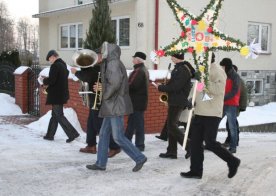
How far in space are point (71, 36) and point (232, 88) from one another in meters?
12.9

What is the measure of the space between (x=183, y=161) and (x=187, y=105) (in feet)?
3.21

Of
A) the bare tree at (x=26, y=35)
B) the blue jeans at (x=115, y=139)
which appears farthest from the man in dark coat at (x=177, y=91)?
the bare tree at (x=26, y=35)

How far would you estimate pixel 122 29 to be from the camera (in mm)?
16281

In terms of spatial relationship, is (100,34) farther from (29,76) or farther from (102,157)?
(102,157)

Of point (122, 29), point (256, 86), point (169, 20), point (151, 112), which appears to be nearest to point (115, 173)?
point (151, 112)

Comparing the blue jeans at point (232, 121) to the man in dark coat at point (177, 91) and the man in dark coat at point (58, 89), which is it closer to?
the man in dark coat at point (177, 91)

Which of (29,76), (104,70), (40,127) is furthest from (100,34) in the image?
(104,70)

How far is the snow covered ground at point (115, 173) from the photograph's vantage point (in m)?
5.57

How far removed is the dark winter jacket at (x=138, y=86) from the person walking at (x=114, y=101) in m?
1.21

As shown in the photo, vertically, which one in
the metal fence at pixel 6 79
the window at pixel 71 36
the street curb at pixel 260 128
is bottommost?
the street curb at pixel 260 128

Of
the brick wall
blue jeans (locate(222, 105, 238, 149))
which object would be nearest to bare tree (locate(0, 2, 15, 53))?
the brick wall

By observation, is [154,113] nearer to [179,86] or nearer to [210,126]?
[179,86]

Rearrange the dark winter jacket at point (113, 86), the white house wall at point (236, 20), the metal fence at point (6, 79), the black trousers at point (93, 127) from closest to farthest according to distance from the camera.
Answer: the dark winter jacket at point (113, 86)
the black trousers at point (93, 127)
the white house wall at point (236, 20)
the metal fence at point (6, 79)

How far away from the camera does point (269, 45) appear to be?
17.7 m
